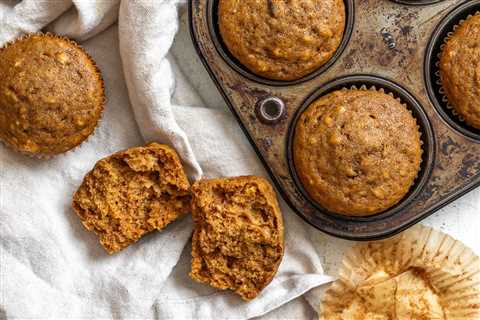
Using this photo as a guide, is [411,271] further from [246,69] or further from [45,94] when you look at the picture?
[45,94]

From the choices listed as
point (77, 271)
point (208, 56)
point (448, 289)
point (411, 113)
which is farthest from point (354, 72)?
point (77, 271)

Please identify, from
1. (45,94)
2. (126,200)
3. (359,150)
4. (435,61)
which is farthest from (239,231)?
(435,61)

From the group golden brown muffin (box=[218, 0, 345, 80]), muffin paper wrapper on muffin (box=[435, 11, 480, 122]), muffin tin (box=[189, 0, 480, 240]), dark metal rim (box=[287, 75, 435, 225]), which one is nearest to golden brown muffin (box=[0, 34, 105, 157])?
muffin tin (box=[189, 0, 480, 240])

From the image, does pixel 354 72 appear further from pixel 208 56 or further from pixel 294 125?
pixel 208 56

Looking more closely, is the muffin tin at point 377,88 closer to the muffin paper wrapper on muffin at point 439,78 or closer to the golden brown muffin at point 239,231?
the muffin paper wrapper on muffin at point 439,78

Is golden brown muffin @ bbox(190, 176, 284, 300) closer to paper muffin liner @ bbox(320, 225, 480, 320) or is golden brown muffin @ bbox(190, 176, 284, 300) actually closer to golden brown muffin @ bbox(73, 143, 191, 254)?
golden brown muffin @ bbox(73, 143, 191, 254)
